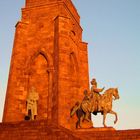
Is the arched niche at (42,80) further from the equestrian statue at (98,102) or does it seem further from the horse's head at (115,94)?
the horse's head at (115,94)

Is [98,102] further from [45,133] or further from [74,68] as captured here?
[74,68]

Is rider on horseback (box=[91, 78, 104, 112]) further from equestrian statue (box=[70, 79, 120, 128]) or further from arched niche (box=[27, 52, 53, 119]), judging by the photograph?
arched niche (box=[27, 52, 53, 119])

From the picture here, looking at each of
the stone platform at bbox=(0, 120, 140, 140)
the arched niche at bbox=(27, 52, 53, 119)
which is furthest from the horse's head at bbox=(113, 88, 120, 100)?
the arched niche at bbox=(27, 52, 53, 119)

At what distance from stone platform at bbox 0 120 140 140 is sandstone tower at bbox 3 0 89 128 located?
14.2ft

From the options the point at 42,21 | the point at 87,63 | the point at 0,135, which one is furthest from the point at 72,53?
the point at 0,135

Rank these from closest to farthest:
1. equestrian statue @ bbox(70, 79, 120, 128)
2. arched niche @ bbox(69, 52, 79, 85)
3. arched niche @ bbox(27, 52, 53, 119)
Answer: equestrian statue @ bbox(70, 79, 120, 128) < arched niche @ bbox(27, 52, 53, 119) < arched niche @ bbox(69, 52, 79, 85)

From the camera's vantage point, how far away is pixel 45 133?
14109mm

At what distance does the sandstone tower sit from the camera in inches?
821

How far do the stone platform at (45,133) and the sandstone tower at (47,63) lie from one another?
4320 millimetres

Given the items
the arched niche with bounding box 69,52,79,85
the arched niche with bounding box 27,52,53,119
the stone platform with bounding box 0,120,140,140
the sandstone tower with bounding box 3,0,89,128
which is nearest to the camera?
the stone platform with bounding box 0,120,140,140

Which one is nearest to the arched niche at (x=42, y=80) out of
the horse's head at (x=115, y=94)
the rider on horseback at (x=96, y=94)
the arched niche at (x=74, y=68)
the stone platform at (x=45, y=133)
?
the arched niche at (x=74, y=68)

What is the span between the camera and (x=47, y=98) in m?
21.8

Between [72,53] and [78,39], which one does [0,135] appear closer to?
[72,53]

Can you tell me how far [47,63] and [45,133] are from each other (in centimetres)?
965
